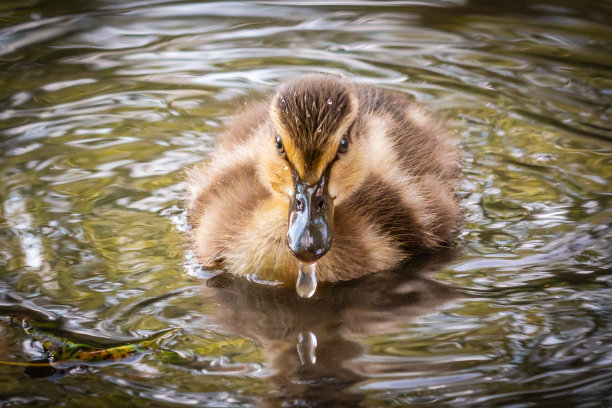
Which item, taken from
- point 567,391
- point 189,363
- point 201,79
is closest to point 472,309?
point 567,391

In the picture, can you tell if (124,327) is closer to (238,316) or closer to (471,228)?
(238,316)

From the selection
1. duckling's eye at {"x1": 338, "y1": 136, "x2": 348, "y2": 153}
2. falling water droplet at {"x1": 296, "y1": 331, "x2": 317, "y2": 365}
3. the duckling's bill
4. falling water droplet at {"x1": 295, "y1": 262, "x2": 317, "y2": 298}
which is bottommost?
falling water droplet at {"x1": 296, "y1": 331, "x2": 317, "y2": 365}

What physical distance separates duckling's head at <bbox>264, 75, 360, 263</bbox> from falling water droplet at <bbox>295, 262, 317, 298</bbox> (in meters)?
0.12

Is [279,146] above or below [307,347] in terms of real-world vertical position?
above

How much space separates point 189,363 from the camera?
3.01 meters

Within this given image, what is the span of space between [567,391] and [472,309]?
649 millimetres

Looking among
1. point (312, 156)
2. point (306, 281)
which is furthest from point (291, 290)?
point (312, 156)

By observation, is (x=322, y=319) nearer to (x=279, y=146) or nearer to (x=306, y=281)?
(x=306, y=281)

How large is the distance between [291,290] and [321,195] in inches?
17.3

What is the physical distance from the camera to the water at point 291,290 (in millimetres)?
2932

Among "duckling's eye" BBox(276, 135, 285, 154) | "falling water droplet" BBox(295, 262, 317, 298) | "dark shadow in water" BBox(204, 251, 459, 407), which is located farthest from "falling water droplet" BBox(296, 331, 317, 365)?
"duckling's eye" BBox(276, 135, 285, 154)

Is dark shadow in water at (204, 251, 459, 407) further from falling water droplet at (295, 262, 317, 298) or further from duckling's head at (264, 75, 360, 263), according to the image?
duckling's head at (264, 75, 360, 263)

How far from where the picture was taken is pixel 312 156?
346cm

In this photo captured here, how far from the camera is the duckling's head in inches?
132
